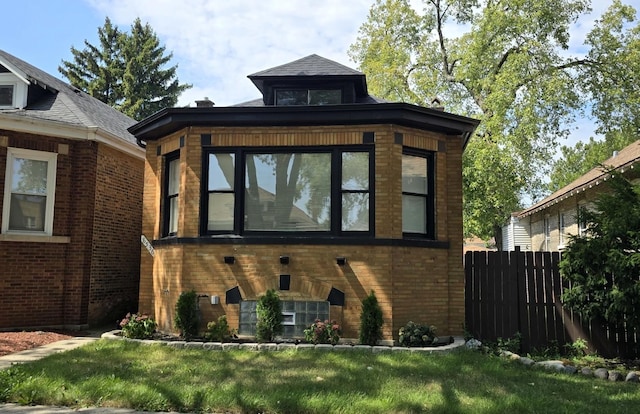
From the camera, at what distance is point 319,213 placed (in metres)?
8.72

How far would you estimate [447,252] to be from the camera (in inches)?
356

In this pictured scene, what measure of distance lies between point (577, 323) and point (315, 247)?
15.5 ft

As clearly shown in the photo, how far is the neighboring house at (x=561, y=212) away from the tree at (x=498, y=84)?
4.80ft

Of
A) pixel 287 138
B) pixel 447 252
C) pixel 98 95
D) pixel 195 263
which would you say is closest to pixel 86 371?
pixel 195 263

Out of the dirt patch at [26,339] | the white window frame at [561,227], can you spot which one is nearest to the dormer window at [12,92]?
the dirt patch at [26,339]

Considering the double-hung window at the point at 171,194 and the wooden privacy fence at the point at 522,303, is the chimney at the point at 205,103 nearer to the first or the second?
the double-hung window at the point at 171,194

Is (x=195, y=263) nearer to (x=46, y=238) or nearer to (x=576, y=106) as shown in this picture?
(x=46, y=238)

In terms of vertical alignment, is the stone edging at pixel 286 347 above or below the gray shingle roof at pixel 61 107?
below

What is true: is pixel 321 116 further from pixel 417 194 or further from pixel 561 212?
pixel 561 212

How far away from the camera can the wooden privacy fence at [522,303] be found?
8.44 metres

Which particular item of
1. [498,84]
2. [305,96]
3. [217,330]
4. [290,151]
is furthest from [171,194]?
[498,84]

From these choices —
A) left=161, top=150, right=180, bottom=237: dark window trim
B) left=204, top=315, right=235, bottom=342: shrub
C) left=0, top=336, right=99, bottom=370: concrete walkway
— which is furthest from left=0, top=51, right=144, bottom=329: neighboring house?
left=204, top=315, right=235, bottom=342: shrub

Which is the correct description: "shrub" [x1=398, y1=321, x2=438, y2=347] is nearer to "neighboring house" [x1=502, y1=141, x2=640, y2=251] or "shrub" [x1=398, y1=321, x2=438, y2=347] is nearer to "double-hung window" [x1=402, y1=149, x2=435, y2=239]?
"double-hung window" [x1=402, y1=149, x2=435, y2=239]

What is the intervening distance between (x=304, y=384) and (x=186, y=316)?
11.4 feet
